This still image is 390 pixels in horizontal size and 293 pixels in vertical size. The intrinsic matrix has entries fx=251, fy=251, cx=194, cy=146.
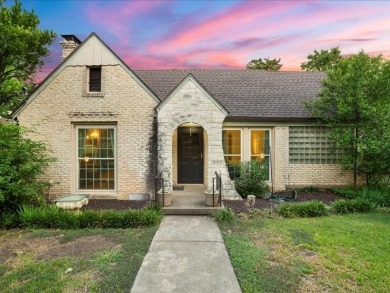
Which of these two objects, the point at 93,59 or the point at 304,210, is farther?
the point at 93,59

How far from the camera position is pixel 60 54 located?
11500 millimetres

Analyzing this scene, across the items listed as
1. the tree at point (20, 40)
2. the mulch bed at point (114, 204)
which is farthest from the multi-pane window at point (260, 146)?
the tree at point (20, 40)

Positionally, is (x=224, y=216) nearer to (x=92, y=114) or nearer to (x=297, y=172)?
(x=297, y=172)

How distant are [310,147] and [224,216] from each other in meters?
6.36

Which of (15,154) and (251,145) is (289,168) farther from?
(15,154)

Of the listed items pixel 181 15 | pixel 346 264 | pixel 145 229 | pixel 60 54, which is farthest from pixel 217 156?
pixel 60 54

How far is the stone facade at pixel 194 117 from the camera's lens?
8812 mm

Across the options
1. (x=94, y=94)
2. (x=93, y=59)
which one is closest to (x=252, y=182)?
(x=94, y=94)

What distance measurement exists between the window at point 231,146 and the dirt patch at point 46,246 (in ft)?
21.9

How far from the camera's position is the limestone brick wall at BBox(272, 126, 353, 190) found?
436 inches

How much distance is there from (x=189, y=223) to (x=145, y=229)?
3.88 ft

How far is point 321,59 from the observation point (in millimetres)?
31938

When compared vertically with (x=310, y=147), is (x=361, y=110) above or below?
above

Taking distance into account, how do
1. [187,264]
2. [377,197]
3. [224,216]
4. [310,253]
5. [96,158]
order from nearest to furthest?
[187,264] → [310,253] → [224,216] → [377,197] → [96,158]
